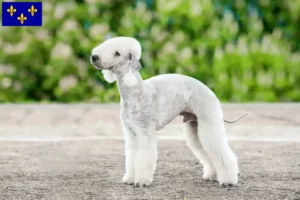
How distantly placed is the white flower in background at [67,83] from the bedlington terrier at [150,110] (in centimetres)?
807

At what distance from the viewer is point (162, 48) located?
547 inches

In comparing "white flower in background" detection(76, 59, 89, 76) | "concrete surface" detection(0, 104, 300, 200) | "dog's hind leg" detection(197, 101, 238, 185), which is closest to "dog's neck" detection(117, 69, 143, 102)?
"dog's hind leg" detection(197, 101, 238, 185)

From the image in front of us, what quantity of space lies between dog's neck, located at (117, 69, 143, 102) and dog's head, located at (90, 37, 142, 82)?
0.04m

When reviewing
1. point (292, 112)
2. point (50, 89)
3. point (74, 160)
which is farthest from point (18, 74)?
point (74, 160)

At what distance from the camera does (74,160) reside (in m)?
6.65

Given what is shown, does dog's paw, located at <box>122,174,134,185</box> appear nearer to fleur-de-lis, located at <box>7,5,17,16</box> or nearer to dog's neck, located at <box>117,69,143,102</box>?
dog's neck, located at <box>117,69,143,102</box>

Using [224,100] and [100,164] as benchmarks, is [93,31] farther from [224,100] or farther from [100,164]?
[100,164]

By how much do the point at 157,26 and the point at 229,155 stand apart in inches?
354

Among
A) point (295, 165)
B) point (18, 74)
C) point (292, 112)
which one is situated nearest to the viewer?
point (295, 165)

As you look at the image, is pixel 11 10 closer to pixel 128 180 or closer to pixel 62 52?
pixel 62 52

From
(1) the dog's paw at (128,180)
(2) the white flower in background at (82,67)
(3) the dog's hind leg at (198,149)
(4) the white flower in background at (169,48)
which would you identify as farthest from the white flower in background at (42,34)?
(1) the dog's paw at (128,180)

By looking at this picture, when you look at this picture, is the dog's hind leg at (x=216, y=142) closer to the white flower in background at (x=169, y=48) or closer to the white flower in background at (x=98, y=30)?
the white flower in background at (x=169, y=48)

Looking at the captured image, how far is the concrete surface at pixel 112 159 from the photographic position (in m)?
5.09

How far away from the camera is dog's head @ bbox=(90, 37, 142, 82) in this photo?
486 cm
